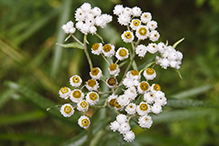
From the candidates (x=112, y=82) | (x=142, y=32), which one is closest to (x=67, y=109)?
(x=112, y=82)

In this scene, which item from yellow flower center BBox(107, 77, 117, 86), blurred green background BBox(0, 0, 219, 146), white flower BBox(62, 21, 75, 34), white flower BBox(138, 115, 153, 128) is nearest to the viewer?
white flower BBox(138, 115, 153, 128)

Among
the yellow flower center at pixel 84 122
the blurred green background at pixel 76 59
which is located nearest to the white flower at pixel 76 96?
the yellow flower center at pixel 84 122

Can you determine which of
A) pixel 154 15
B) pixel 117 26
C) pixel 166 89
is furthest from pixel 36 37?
pixel 166 89

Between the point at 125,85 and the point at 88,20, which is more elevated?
the point at 88,20

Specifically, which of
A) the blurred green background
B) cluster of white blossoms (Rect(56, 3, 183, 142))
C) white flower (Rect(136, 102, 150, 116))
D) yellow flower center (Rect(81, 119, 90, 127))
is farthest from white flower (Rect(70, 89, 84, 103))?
the blurred green background

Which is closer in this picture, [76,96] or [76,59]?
[76,96]

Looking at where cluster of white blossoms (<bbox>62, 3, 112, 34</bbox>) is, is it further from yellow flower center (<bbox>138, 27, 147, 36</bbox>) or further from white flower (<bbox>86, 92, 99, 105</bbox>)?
white flower (<bbox>86, 92, 99, 105</bbox>)

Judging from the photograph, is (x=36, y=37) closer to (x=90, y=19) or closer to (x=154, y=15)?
(x=154, y=15)

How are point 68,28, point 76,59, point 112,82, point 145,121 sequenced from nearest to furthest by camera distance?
point 145,121 → point 112,82 → point 68,28 → point 76,59

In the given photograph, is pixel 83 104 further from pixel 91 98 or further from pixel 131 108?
pixel 131 108
